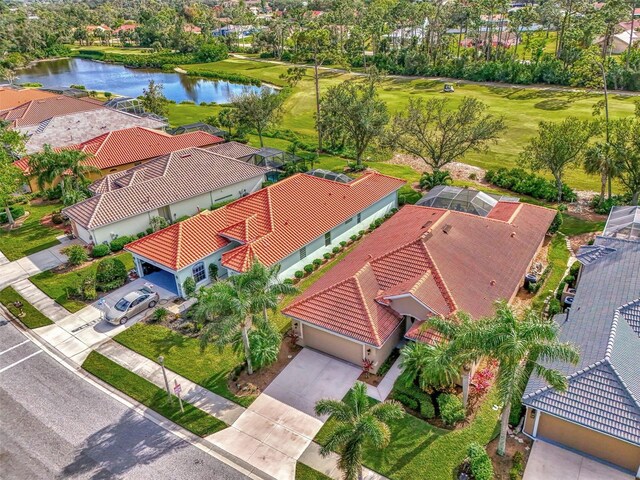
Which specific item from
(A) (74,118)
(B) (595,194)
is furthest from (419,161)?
(A) (74,118)

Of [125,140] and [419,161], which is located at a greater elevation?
[125,140]

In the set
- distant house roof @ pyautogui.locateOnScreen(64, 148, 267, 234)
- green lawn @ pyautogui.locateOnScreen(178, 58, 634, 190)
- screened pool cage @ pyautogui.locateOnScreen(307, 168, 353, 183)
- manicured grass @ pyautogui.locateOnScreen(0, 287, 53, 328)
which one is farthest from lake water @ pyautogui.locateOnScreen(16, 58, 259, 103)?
manicured grass @ pyautogui.locateOnScreen(0, 287, 53, 328)

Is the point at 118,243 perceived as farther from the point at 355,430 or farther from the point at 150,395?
the point at 355,430

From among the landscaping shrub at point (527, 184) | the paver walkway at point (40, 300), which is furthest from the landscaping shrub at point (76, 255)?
the landscaping shrub at point (527, 184)

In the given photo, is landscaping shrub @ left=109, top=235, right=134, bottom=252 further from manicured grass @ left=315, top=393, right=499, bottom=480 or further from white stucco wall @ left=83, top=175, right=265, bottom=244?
manicured grass @ left=315, top=393, right=499, bottom=480

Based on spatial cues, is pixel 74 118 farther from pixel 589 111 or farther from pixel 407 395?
pixel 589 111

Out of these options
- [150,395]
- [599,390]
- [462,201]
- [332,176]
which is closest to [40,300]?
[150,395]
